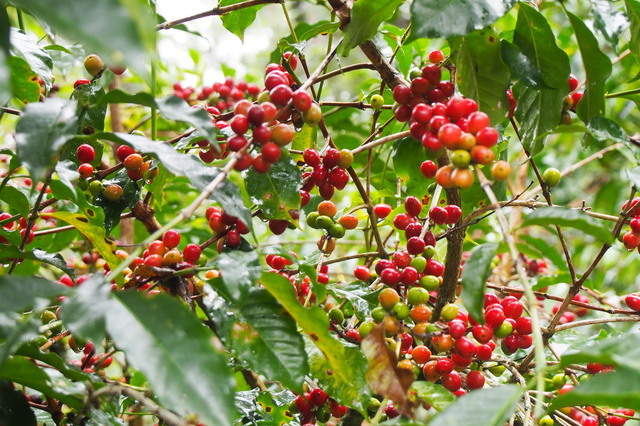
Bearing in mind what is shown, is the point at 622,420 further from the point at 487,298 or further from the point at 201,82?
the point at 201,82

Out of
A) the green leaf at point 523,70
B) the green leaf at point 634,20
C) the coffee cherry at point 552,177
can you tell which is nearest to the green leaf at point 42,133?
the green leaf at point 523,70

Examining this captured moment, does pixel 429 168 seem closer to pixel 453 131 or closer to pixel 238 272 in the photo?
pixel 453 131

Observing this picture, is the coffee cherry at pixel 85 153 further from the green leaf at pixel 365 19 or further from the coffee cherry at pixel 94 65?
the green leaf at pixel 365 19

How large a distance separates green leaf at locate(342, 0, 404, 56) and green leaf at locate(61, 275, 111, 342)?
0.47 metres

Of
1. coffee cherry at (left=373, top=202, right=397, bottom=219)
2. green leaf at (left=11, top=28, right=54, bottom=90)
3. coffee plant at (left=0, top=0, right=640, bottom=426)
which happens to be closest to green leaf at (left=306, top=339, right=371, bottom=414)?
coffee plant at (left=0, top=0, right=640, bottom=426)

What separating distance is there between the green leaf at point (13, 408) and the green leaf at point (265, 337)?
0.24m

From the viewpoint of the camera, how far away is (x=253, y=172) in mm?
A: 711

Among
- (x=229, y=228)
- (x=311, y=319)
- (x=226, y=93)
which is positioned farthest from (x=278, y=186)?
(x=226, y=93)

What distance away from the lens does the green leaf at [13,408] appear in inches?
24.3

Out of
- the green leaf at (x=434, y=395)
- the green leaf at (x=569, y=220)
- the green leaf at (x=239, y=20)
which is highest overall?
the green leaf at (x=239, y=20)

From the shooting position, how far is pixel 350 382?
677mm

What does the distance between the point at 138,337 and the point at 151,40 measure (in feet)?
0.82

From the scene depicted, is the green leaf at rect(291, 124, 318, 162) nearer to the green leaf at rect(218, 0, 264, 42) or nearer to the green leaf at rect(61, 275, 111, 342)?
the green leaf at rect(218, 0, 264, 42)

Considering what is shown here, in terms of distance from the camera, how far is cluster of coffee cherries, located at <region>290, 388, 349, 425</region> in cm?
83
